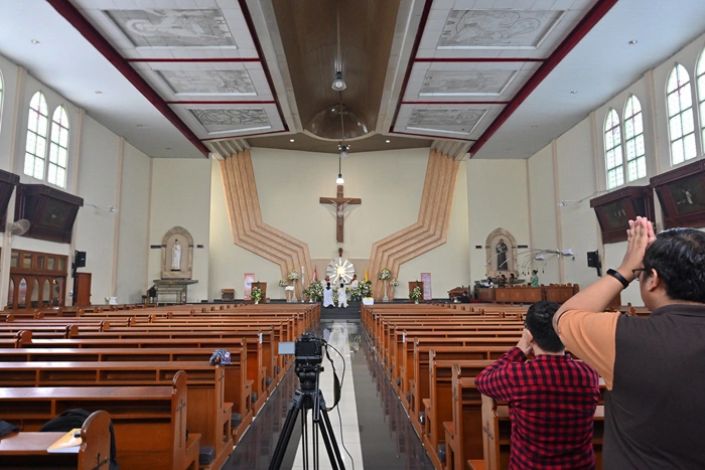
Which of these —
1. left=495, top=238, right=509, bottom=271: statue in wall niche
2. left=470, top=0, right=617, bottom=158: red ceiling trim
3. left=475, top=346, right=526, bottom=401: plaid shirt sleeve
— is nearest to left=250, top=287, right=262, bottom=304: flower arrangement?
left=495, top=238, right=509, bottom=271: statue in wall niche

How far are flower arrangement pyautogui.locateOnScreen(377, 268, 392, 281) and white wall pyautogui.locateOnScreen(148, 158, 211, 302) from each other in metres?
6.23

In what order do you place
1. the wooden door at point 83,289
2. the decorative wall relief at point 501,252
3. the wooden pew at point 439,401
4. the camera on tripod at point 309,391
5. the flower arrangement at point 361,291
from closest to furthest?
the camera on tripod at point 309,391
the wooden pew at point 439,401
the wooden door at point 83,289
the flower arrangement at point 361,291
the decorative wall relief at point 501,252

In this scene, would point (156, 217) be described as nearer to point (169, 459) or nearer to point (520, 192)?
point (520, 192)

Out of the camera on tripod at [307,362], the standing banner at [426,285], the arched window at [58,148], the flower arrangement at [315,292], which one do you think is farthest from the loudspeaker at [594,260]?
the arched window at [58,148]

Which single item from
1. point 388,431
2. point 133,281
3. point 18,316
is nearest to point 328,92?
point 133,281

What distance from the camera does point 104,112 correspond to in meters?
12.4

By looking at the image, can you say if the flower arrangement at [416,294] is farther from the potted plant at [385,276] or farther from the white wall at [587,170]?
the white wall at [587,170]

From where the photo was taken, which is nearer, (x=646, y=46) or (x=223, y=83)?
(x=646, y=46)

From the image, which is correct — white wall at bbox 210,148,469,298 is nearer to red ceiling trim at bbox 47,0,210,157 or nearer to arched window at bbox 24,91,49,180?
red ceiling trim at bbox 47,0,210,157

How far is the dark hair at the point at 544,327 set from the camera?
154 centimetres

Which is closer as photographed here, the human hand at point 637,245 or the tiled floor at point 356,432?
the human hand at point 637,245

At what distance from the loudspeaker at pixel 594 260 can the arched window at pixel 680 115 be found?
3363 mm

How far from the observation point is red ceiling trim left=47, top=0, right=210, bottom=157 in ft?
26.4

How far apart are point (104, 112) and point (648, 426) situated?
46.2 ft
